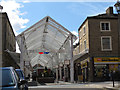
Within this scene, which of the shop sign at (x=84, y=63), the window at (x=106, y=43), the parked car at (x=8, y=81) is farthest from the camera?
the shop sign at (x=84, y=63)

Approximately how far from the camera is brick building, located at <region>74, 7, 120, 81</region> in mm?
29625

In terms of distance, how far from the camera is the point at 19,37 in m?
27.2

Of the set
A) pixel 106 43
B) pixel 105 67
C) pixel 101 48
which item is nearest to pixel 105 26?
pixel 106 43

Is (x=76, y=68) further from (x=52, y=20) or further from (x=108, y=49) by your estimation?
(x=52, y=20)

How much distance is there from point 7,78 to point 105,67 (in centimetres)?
2472

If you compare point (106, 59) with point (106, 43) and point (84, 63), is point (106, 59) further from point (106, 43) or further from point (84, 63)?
point (84, 63)

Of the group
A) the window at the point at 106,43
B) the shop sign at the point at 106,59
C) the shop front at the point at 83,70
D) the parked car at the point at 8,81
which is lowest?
the shop front at the point at 83,70

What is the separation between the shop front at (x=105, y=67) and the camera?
29.7 m

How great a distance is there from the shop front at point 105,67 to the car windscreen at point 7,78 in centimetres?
2380

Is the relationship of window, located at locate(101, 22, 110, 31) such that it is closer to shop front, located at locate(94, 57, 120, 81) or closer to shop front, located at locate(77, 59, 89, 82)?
shop front, located at locate(94, 57, 120, 81)

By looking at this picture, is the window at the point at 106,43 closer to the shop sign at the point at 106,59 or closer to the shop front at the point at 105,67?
the shop sign at the point at 106,59

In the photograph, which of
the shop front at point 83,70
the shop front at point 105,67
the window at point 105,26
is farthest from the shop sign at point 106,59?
the window at point 105,26

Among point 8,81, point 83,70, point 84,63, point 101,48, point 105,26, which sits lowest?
point 83,70

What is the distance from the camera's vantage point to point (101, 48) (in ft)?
98.2
